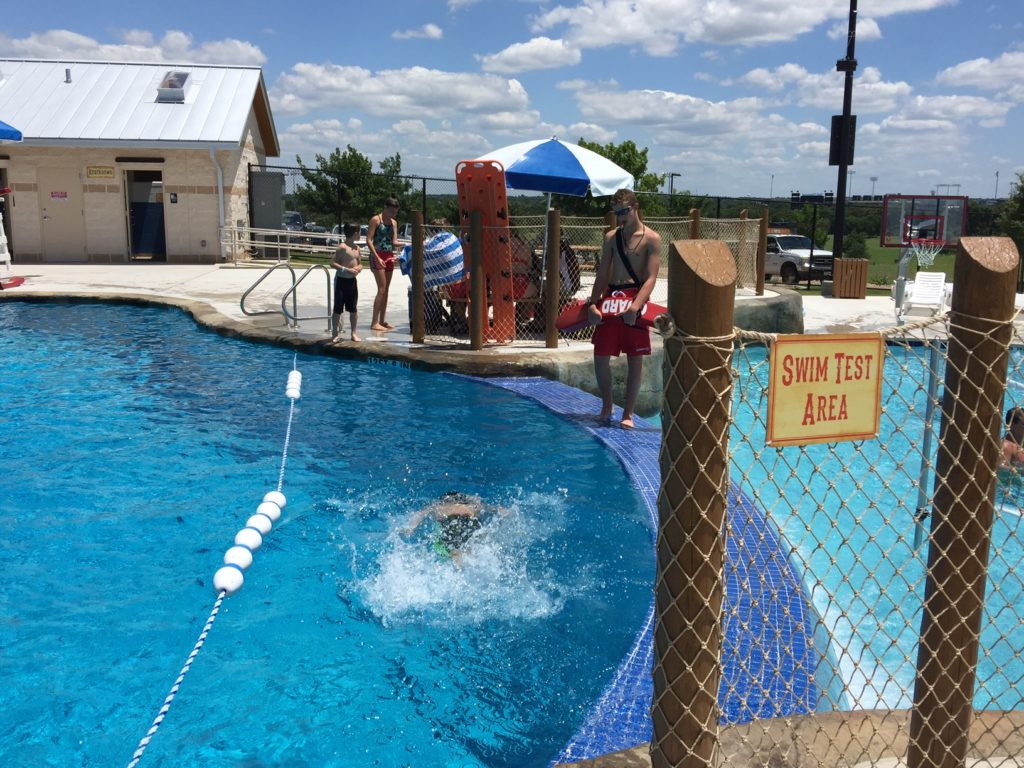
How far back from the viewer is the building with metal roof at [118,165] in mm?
20031

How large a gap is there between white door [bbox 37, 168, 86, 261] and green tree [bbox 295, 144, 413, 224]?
12.5 meters

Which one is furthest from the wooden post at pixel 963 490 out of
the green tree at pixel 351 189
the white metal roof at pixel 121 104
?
the green tree at pixel 351 189

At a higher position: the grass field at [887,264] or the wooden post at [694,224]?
the wooden post at [694,224]

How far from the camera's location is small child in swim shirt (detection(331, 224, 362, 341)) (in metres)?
9.63

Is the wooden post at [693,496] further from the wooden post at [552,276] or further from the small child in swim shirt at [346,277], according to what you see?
the small child in swim shirt at [346,277]

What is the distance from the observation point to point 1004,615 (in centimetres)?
517

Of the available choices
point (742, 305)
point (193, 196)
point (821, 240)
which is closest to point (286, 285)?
point (193, 196)

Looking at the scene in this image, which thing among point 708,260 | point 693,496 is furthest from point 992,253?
point 693,496

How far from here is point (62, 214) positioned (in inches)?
814

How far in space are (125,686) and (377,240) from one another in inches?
293

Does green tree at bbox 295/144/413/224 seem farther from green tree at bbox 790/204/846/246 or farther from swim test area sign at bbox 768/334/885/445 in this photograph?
swim test area sign at bbox 768/334/885/445

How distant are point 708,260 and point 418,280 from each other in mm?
7989

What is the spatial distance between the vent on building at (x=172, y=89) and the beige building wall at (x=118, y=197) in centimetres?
177

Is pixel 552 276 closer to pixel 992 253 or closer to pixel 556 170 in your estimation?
pixel 556 170
